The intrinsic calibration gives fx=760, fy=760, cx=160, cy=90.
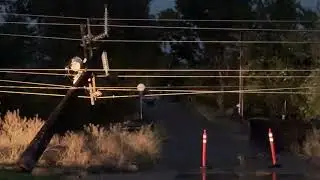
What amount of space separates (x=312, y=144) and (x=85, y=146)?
7.95 metres

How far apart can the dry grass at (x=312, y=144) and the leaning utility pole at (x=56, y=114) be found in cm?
780

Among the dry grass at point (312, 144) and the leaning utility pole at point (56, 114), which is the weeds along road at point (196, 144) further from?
the leaning utility pole at point (56, 114)

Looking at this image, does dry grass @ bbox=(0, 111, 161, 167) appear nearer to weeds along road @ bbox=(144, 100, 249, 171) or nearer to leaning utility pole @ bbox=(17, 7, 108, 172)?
weeds along road @ bbox=(144, 100, 249, 171)

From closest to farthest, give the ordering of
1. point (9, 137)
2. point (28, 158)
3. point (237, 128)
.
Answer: point (28, 158) → point (9, 137) → point (237, 128)

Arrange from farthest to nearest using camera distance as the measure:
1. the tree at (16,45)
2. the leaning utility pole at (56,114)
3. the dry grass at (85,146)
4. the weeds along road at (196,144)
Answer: the tree at (16,45)
the weeds along road at (196,144)
the dry grass at (85,146)
the leaning utility pole at (56,114)

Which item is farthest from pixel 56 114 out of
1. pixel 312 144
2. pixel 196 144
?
pixel 196 144

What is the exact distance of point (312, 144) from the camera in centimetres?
2570

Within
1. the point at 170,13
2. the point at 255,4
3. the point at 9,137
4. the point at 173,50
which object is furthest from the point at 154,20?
the point at 9,137

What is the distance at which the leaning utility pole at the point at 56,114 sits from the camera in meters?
13.1

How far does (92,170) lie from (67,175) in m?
1.39

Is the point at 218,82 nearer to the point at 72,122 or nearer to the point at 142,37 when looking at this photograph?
the point at 142,37

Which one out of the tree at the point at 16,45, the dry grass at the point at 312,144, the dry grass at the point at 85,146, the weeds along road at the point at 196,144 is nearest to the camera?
the dry grass at the point at 85,146

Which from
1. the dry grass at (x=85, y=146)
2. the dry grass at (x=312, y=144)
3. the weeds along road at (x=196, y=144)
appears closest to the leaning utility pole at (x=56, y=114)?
the dry grass at (x=85, y=146)

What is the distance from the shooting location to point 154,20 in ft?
143
